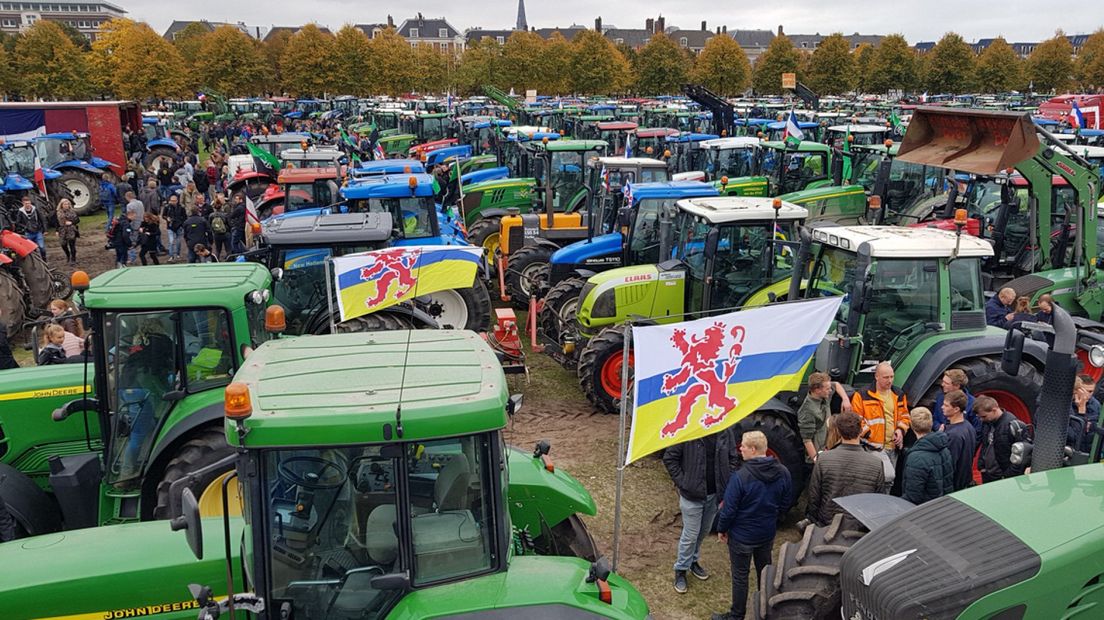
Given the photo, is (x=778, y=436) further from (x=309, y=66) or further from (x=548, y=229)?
(x=309, y=66)

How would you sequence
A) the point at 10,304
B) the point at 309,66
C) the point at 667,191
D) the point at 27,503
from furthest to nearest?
1. the point at 309,66
2. the point at 10,304
3. the point at 667,191
4. the point at 27,503

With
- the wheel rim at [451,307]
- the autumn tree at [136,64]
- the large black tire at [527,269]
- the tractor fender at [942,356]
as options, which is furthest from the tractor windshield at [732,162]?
the autumn tree at [136,64]

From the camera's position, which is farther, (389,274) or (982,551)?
(389,274)

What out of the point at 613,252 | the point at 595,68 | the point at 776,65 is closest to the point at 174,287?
the point at 613,252

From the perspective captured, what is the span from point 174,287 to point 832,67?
2138 inches

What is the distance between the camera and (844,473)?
5.68 metres

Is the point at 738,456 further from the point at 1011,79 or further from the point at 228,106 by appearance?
the point at 1011,79

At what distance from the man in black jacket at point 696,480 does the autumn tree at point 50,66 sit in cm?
5122

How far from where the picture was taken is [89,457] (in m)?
5.89

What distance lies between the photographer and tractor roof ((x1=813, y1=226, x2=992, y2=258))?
6.99 meters

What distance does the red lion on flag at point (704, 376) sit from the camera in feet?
17.6

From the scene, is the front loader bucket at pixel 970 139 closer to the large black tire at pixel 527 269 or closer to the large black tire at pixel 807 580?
the large black tire at pixel 807 580

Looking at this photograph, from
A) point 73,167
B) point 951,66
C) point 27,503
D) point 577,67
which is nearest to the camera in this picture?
point 27,503

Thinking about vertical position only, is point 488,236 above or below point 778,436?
above
